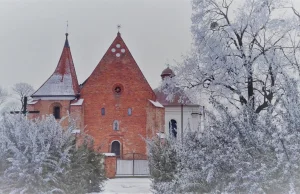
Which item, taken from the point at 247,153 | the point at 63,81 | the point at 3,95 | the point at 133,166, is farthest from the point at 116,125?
the point at 247,153

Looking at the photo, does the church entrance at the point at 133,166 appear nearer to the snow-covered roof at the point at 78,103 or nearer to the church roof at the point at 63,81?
the snow-covered roof at the point at 78,103

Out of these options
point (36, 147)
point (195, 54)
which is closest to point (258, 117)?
point (36, 147)

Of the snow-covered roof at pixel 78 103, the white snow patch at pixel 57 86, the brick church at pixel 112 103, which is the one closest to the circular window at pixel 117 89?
the brick church at pixel 112 103

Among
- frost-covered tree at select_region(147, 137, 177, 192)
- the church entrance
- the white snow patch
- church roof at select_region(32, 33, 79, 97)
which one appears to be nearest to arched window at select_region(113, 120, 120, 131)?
the church entrance

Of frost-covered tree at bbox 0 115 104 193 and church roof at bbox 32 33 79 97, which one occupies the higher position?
church roof at bbox 32 33 79 97

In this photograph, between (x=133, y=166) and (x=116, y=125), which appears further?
(x=116, y=125)

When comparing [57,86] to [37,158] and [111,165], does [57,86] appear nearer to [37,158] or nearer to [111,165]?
[111,165]

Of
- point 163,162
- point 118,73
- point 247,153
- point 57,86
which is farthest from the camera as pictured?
point 118,73

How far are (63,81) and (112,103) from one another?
12.2 feet

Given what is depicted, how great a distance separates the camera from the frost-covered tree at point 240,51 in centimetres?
1497

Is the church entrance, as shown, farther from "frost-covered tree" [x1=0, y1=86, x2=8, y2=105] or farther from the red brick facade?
"frost-covered tree" [x1=0, y1=86, x2=8, y2=105]

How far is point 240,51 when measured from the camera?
15.4m

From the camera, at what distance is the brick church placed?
26359 millimetres

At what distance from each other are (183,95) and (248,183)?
12213 mm
